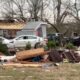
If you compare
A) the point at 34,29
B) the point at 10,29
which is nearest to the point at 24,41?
the point at 34,29

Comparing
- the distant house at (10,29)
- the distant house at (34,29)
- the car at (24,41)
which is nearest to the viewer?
the car at (24,41)

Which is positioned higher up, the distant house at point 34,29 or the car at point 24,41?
the car at point 24,41

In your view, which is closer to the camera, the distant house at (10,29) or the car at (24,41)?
the car at (24,41)

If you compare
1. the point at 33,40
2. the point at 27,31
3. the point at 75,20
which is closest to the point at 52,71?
the point at 33,40

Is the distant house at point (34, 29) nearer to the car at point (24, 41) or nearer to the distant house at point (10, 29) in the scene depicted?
the distant house at point (10, 29)

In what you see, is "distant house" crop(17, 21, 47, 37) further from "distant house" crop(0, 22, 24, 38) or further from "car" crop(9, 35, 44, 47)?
"car" crop(9, 35, 44, 47)

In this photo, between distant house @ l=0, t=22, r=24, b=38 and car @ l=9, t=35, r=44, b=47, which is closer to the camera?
car @ l=9, t=35, r=44, b=47

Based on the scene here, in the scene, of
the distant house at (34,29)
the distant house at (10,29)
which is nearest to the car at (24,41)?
the distant house at (34,29)

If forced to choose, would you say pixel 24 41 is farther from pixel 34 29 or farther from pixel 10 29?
pixel 10 29

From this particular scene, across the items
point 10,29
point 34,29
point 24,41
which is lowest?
point 10,29

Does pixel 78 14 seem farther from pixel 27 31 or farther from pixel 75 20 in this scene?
pixel 27 31

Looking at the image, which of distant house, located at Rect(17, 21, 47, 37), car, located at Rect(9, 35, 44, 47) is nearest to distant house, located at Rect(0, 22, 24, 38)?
distant house, located at Rect(17, 21, 47, 37)

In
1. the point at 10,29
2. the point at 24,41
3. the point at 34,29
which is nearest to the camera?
the point at 24,41

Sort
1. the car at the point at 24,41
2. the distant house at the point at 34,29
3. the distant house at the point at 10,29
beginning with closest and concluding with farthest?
the car at the point at 24,41 < the distant house at the point at 34,29 < the distant house at the point at 10,29
